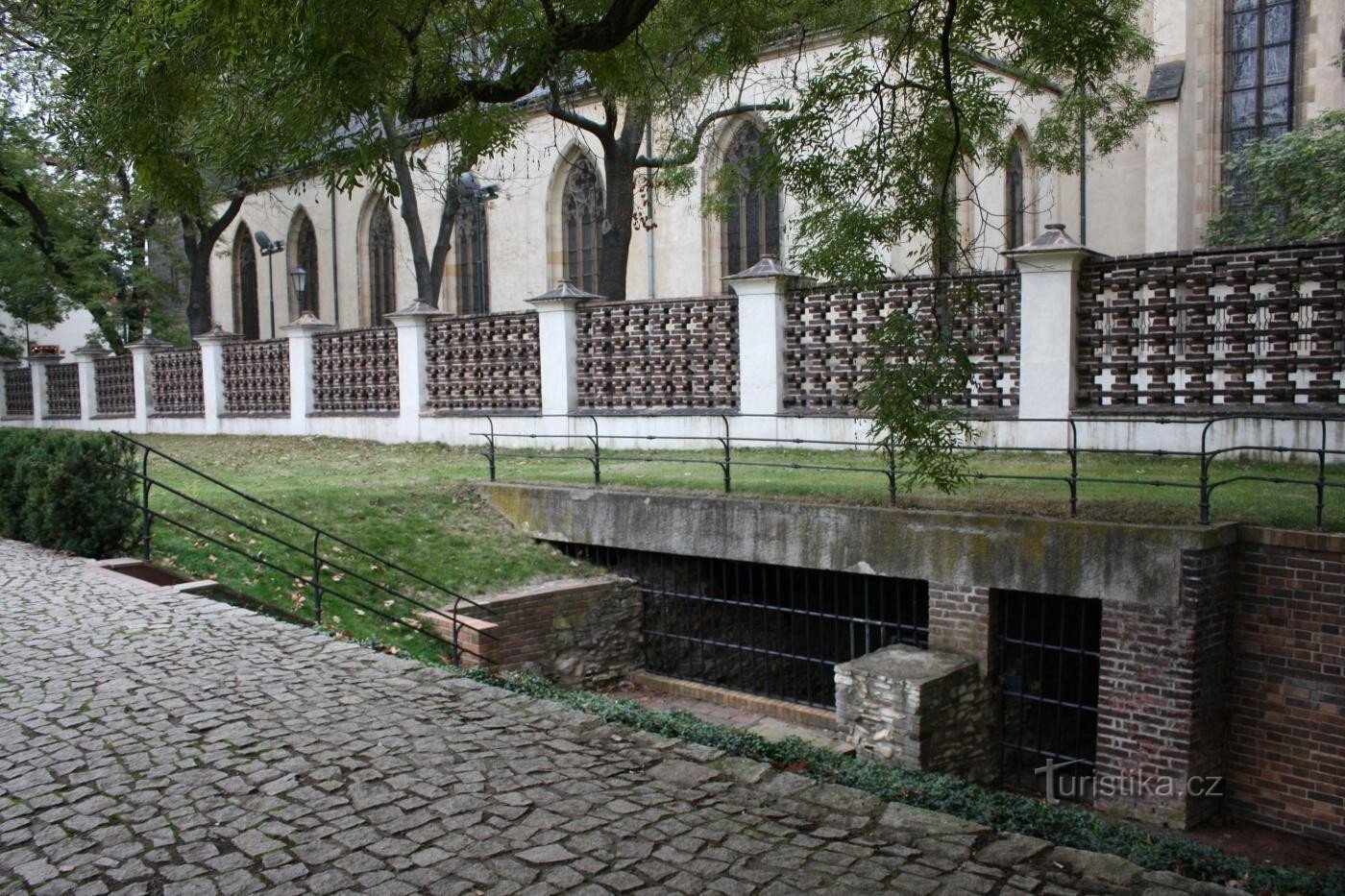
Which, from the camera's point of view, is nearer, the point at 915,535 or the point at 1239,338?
the point at 915,535

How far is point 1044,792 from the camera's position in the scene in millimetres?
8859

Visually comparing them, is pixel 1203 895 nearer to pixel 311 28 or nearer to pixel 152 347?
pixel 311 28

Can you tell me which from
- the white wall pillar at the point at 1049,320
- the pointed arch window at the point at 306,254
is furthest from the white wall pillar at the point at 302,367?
the pointed arch window at the point at 306,254

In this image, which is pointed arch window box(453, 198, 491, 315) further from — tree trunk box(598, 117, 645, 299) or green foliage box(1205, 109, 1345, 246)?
green foliage box(1205, 109, 1345, 246)

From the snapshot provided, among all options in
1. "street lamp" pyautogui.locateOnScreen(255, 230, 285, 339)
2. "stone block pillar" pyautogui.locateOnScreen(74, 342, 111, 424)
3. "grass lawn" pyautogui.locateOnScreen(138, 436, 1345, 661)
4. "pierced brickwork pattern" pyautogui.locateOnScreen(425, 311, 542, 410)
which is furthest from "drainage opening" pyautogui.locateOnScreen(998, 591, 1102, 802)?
"street lamp" pyautogui.locateOnScreen(255, 230, 285, 339)

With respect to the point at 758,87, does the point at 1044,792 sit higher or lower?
lower

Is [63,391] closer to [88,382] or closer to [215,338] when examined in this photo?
[88,382]

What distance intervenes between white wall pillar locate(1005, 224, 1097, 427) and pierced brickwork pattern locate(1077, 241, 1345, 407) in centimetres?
20

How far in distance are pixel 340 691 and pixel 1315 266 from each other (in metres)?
9.79

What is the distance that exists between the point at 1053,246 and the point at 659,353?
5475 millimetres

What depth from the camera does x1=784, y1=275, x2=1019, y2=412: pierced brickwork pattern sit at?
499 inches

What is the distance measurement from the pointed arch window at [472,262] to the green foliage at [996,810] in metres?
22.7

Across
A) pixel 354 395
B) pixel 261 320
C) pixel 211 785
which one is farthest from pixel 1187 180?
pixel 261 320

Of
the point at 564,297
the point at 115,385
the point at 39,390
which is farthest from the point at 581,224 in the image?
the point at 39,390
